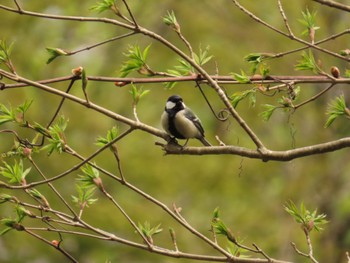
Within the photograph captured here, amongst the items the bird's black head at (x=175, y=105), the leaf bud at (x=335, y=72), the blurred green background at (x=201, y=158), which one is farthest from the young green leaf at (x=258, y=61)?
the blurred green background at (x=201, y=158)

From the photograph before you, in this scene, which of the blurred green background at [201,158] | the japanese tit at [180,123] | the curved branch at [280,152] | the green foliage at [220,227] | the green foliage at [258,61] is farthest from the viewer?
the blurred green background at [201,158]

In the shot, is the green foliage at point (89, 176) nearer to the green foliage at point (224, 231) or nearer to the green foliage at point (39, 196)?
the green foliage at point (39, 196)

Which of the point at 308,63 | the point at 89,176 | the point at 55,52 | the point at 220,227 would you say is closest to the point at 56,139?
the point at 89,176

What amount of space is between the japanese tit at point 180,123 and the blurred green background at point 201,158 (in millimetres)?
4046

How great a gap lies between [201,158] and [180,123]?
5.30m

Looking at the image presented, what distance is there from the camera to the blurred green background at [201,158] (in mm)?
9375

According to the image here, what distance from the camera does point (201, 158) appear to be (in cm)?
1016

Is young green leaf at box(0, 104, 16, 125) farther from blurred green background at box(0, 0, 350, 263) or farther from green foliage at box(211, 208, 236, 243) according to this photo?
blurred green background at box(0, 0, 350, 263)

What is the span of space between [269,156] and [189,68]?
1.89 feet

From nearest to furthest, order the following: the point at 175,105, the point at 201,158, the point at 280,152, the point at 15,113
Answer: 1. the point at 280,152
2. the point at 15,113
3. the point at 175,105
4. the point at 201,158

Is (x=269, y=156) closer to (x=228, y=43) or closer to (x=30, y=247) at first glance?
(x=30, y=247)

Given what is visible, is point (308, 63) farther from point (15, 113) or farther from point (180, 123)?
point (180, 123)

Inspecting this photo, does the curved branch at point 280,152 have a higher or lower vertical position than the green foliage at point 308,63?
lower

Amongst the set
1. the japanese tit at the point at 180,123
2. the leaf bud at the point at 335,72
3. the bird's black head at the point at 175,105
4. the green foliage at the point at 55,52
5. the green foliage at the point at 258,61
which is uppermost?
the leaf bud at the point at 335,72
